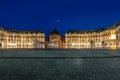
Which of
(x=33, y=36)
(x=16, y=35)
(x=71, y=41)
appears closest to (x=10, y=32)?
(x=16, y=35)

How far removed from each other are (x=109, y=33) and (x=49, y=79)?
13776cm

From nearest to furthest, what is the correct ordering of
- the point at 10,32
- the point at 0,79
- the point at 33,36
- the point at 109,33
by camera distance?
the point at 0,79, the point at 109,33, the point at 10,32, the point at 33,36

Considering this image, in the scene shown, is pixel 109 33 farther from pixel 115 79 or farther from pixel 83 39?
pixel 115 79

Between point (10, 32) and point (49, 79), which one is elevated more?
point (10, 32)

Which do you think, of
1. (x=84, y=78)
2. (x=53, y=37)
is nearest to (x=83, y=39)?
(x=53, y=37)

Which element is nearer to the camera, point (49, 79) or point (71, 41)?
point (49, 79)

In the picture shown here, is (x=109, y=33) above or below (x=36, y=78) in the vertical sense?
above

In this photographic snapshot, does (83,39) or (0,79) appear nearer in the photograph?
(0,79)

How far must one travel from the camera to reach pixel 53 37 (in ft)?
550

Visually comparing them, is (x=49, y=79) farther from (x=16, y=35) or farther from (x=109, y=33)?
(x=16, y=35)

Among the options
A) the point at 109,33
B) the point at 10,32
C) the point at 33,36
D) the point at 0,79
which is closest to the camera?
the point at 0,79

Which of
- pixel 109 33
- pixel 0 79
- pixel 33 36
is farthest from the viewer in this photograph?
pixel 33 36

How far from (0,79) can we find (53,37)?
161281mm

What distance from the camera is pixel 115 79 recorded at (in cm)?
659
